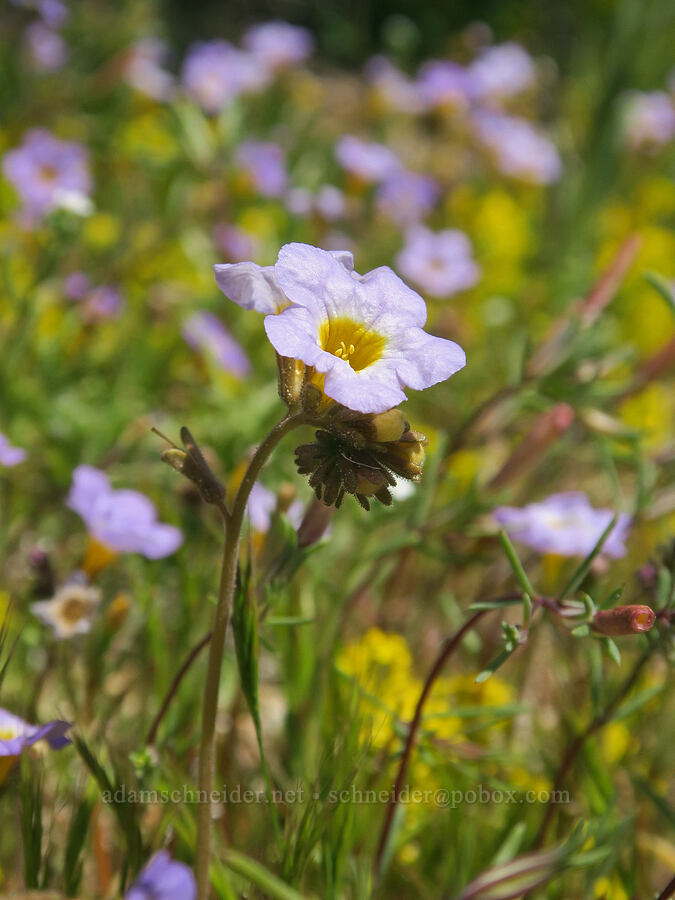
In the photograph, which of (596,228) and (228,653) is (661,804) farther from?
(596,228)

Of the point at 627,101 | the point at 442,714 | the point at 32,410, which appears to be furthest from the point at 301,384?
the point at 627,101

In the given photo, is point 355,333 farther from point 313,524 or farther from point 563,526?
point 563,526

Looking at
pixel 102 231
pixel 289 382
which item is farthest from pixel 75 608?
pixel 102 231

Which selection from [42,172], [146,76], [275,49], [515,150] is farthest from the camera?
[146,76]

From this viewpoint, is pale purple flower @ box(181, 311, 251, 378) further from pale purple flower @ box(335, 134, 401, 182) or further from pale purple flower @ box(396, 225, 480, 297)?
pale purple flower @ box(335, 134, 401, 182)

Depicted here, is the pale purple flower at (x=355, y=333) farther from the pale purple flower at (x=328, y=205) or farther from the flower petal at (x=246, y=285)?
the pale purple flower at (x=328, y=205)

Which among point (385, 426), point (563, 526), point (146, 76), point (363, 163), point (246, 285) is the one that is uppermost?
point (146, 76)
